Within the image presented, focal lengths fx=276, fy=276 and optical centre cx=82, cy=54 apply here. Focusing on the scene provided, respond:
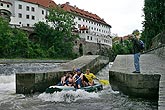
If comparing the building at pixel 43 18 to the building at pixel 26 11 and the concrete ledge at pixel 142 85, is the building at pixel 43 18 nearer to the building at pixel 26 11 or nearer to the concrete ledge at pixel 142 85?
the building at pixel 26 11

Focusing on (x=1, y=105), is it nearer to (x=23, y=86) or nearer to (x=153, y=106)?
(x=23, y=86)

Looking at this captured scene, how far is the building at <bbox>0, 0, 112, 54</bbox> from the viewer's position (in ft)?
227

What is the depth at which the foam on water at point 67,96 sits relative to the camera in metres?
13.5

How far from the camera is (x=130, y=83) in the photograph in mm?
12695

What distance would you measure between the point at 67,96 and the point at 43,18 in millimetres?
65237

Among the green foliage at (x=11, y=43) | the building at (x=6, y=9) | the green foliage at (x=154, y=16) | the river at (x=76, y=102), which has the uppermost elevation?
the building at (x=6, y=9)

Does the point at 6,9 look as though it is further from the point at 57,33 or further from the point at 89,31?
the point at 89,31

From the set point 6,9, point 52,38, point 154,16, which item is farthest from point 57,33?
point 154,16

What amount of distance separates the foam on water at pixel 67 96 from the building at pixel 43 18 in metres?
52.6

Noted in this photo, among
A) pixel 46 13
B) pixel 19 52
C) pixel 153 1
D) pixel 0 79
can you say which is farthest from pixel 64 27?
pixel 0 79

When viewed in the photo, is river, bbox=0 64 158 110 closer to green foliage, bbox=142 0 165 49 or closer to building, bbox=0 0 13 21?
green foliage, bbox=142 0 165 49

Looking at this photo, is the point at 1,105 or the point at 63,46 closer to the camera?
the point at 1,105

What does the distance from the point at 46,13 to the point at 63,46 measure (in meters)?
15.0

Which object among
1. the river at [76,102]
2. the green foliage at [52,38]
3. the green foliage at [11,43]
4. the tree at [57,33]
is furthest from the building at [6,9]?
the river at [76,102]
